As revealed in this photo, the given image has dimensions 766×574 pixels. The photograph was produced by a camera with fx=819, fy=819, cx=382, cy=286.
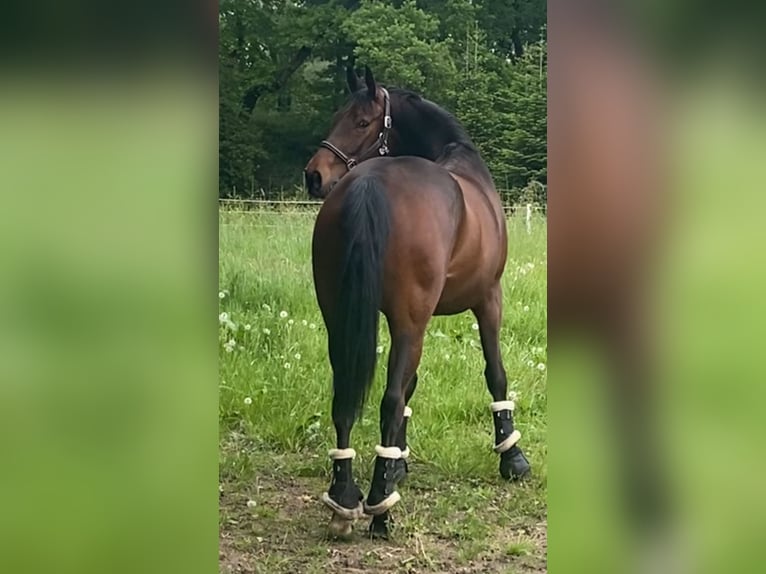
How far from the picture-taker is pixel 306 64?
227 cm

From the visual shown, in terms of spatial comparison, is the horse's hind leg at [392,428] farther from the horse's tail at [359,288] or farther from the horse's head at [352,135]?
the horse's head at [352,135]

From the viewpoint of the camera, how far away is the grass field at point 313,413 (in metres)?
2.23

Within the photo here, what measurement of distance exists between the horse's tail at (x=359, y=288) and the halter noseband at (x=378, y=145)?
3.7 inches

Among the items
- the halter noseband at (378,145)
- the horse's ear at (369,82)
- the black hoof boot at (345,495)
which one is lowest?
the black hoof boot at (345,495)

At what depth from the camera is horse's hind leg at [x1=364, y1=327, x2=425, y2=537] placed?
2.20 metres

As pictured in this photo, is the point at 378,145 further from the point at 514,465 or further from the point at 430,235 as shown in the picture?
the point at 514,465

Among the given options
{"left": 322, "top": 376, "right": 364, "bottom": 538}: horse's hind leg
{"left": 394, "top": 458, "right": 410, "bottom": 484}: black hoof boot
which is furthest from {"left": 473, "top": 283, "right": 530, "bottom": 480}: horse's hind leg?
{"left": 322, "top": 376, "right": 364, "bottom": 538}: horse's hind leg

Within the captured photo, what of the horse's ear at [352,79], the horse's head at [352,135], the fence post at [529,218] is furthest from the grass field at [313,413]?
the horse's ear at [352,79]
